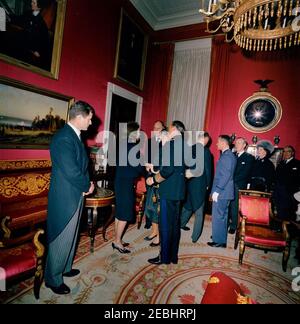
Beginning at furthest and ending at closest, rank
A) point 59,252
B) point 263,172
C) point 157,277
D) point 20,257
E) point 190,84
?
point 190,84 → point 263,172 → point 157,277 → point 59,252 → point 20,257

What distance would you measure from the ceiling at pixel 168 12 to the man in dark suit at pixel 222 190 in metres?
4.16

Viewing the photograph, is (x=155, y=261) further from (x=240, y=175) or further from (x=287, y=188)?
(x=287, y=188)

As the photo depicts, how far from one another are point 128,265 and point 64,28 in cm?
402

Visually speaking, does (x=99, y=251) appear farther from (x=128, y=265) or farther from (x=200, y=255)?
(x=200, y=255)

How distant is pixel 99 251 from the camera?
350 cm

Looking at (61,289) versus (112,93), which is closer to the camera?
(61,289)

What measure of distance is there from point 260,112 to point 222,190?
314 cm

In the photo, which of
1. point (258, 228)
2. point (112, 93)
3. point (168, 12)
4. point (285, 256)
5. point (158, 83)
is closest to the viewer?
point (285, 256)

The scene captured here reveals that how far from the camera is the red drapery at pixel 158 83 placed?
6.77m

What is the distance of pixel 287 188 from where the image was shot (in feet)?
15.6

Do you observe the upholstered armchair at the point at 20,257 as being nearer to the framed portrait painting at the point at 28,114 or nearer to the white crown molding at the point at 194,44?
the framed portrait painting at the point at 28,114

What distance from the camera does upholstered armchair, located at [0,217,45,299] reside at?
202cm

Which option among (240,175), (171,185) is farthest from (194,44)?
(171,185)
